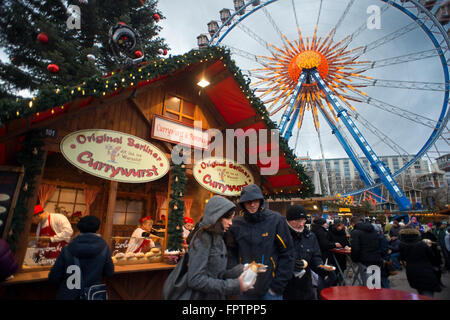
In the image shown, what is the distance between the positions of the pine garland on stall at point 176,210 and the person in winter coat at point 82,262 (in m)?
2.12

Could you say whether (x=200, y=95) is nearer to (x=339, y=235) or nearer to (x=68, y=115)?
(x=68, y=115)

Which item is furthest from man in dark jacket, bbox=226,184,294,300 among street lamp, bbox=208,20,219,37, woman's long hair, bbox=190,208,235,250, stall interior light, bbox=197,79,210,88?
street lamp, bbox=208,20,219,37

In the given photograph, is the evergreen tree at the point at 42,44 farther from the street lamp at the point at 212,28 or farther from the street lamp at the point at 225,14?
the street lamp at the point at 225,14

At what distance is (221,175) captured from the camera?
634 cm

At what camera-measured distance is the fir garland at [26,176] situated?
342 centimetres

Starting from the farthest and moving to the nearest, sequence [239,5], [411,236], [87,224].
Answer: [239,5] → [411,236] → [87,224]

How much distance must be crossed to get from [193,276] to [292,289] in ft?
5.28

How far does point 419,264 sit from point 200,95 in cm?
597

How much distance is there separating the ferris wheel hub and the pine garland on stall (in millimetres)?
14978

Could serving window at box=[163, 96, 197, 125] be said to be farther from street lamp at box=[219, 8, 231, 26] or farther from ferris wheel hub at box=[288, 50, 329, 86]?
ferris wheel hub at box=[288, 50, 329, 86]

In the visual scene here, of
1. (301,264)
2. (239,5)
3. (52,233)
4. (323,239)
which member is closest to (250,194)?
(301,264)

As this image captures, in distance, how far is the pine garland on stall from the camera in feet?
16.2

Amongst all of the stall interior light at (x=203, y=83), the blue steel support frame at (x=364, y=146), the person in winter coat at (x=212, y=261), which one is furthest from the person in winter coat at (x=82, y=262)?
the blue steel support frame at (x=364, y=146)
